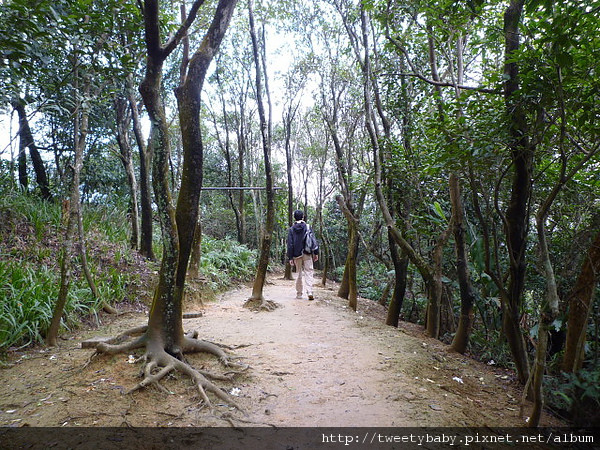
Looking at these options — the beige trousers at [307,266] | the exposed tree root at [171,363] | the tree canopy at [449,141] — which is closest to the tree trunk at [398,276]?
the tree canopy at [449,141]

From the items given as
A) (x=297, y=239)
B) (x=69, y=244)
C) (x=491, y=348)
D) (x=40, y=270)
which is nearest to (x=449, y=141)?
(x=491, y=348)

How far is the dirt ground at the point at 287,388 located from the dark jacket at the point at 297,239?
339cm

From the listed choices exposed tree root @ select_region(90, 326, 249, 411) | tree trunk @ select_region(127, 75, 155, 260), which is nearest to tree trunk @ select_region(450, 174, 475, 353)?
exposed tree root @ select_region(90, 326, 249, 411)

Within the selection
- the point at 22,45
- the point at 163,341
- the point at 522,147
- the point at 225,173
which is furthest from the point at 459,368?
the point at 225,173

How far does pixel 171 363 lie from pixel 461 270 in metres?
4.38

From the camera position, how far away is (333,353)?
4848 mm

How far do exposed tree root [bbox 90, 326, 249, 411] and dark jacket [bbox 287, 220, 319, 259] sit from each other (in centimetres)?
475

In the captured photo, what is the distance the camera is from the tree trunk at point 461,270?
17.3 ft

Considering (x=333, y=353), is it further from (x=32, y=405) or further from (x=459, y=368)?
(x=32, y=405)

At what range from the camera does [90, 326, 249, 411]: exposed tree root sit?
3.38 m

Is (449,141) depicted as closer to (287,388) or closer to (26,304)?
(287,388)

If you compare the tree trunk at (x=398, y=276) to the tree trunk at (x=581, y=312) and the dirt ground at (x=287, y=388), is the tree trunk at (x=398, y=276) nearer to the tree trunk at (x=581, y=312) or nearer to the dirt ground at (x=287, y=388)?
the dirt ground at (x=287, y=388)

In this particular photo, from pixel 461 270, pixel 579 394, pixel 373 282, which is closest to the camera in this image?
pixel 579 394

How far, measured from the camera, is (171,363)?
12.2ft
